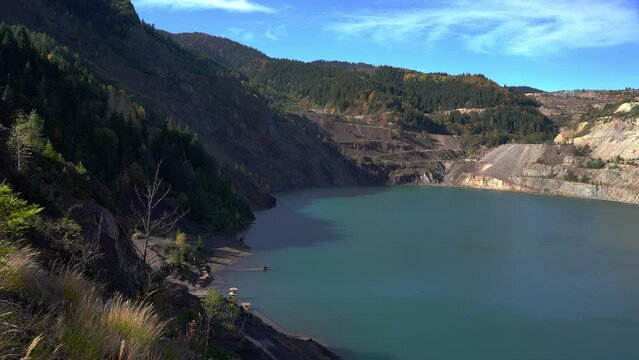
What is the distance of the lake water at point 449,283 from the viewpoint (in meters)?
19.9

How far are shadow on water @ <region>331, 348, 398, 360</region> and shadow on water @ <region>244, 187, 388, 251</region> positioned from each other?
1786 cm

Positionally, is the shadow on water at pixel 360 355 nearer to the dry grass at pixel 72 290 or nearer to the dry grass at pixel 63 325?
the dry grass at pixel 72 290

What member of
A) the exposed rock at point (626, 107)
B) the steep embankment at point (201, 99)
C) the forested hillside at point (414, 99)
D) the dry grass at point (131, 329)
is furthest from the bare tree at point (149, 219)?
the forested hillside at point (414, 99)

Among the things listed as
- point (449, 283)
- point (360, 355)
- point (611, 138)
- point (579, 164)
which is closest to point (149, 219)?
point (360, 355)

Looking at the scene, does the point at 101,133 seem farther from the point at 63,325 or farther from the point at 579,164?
the point at 579,164

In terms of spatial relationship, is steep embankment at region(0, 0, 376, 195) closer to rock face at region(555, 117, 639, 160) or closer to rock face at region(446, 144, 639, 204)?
rock face at region(446, 144, 639, 204)

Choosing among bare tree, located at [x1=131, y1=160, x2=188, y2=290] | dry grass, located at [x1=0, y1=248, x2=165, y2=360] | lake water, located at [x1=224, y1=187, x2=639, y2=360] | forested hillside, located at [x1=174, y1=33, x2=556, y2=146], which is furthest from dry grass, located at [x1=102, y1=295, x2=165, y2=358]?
forested hillside, located at [x1=174, y1=33, x2=556, y2=146]

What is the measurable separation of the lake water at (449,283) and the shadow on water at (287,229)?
0.14 meters

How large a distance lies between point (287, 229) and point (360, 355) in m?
25.9

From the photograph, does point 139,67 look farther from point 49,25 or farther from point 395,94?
point 395,94

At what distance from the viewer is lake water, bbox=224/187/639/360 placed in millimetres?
19875

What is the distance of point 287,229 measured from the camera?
44.2 m

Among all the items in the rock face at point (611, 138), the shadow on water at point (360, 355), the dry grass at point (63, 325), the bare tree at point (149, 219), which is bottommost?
the shadow on water at point (360, 355)

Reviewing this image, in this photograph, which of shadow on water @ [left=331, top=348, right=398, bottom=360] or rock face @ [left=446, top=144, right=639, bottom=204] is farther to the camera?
rock face @ [left=446, top=144, right=639, bottom=204]
